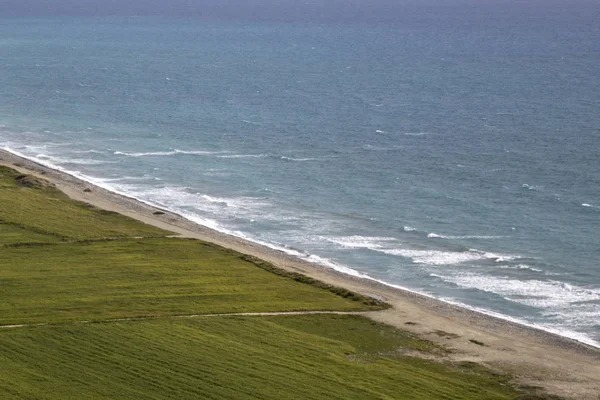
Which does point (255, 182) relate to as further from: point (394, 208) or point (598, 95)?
point (598, 95)

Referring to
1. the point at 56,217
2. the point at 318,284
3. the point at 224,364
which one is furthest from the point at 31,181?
the point at 224,364

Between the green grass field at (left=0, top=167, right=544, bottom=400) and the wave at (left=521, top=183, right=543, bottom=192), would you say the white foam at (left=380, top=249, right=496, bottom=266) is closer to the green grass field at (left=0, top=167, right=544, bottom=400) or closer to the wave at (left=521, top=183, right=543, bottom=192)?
the green grass field at (left=0, top=167, right=544, bottom=400)

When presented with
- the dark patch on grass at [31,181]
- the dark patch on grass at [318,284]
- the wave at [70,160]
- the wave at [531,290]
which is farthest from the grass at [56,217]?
the wave at [531,290]

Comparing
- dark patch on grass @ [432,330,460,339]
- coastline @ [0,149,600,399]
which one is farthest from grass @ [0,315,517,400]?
coastline @ [0,149,600,399]

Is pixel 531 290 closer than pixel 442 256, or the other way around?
pixel 531 290

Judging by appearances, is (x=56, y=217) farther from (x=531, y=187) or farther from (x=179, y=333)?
(x=531, y=187)

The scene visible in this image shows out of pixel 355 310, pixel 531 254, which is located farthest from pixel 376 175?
pixel 355 310

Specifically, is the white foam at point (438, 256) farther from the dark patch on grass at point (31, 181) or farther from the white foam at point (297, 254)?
the dark patch on grass at point (31, 181)
